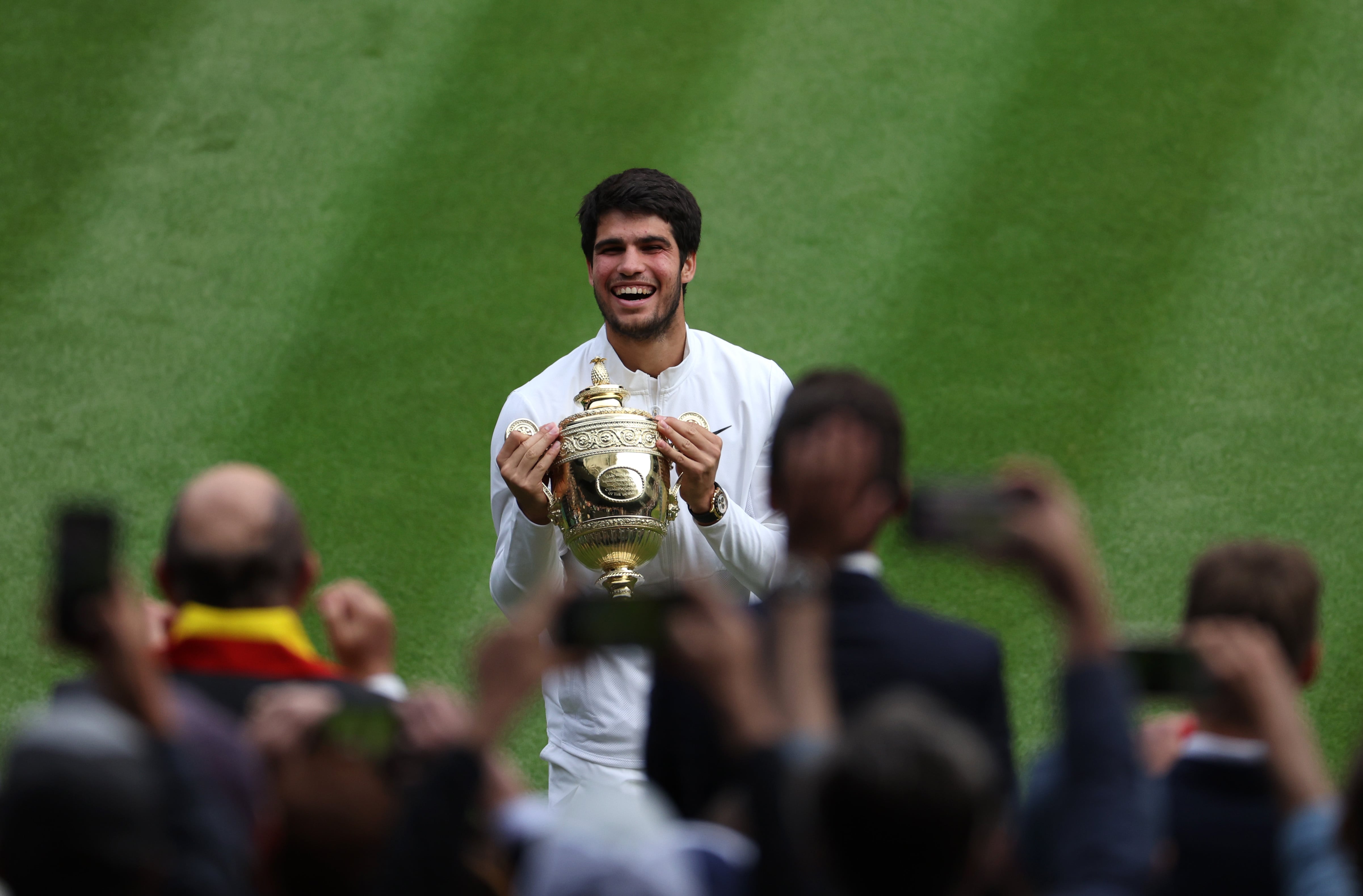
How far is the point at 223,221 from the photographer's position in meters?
6.51

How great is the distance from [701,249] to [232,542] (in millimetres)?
4408

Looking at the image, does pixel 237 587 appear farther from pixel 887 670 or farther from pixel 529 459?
pixel 529 459

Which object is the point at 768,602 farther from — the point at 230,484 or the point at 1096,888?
the point at 230,484

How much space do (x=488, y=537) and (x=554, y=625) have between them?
3926 millimetres

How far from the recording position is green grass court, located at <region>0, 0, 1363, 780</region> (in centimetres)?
583

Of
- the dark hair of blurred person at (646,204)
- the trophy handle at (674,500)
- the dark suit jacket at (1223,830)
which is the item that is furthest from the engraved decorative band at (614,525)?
the dark suit jacket at (1223,830)

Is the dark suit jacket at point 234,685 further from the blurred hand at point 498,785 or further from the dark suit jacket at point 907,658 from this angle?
the dark suit jacket at point 907,658

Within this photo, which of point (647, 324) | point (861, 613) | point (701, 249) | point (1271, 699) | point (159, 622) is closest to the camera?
point (1271, 699)

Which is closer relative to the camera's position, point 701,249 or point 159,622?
point 159,622

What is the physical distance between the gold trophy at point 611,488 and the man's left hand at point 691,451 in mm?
26

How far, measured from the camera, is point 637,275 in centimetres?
415

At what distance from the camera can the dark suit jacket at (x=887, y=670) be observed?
2174 millimetres

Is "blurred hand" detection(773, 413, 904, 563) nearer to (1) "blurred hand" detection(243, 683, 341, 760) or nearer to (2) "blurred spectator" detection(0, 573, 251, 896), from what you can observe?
(1) "blurred hand" detection(243, 683, 341, 760)

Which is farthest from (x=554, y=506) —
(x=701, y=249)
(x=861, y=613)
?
(x=701, y=249)
